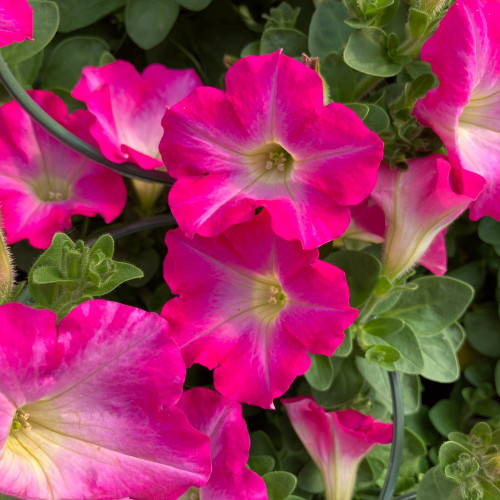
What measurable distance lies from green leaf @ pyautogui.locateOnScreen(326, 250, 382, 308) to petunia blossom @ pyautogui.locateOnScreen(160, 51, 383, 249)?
0.14m

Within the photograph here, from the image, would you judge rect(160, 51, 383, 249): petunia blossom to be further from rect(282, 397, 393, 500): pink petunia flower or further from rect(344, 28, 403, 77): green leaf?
rect(282, 397, 393, 500): pink petunia flower

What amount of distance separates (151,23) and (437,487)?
0.75 meters

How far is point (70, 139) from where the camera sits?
84cm

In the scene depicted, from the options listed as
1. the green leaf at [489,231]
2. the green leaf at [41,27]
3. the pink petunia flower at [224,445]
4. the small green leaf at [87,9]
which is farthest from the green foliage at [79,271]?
the green leaf at [489,231]

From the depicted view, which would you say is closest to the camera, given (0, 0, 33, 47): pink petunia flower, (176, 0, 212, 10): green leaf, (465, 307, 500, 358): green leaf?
(0, 0, 33, 47): pink petunia flower

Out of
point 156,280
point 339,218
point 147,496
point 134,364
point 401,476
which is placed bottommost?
point 401,476

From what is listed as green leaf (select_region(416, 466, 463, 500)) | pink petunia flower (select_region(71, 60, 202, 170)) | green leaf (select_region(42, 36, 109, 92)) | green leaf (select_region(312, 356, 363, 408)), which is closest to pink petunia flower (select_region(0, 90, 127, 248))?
pink petunia flower (select_region(71, 60, 202, 170))

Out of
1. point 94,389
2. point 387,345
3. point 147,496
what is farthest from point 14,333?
point 387,345

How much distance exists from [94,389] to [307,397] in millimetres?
359

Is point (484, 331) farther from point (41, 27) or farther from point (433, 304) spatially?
point (41, 27)

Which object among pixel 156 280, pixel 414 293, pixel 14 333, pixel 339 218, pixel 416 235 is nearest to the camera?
pixel 14 333

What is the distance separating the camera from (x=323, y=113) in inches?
28.7

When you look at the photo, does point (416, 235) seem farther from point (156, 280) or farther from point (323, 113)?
point (156, 280)

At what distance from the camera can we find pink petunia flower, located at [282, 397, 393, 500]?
92cm
